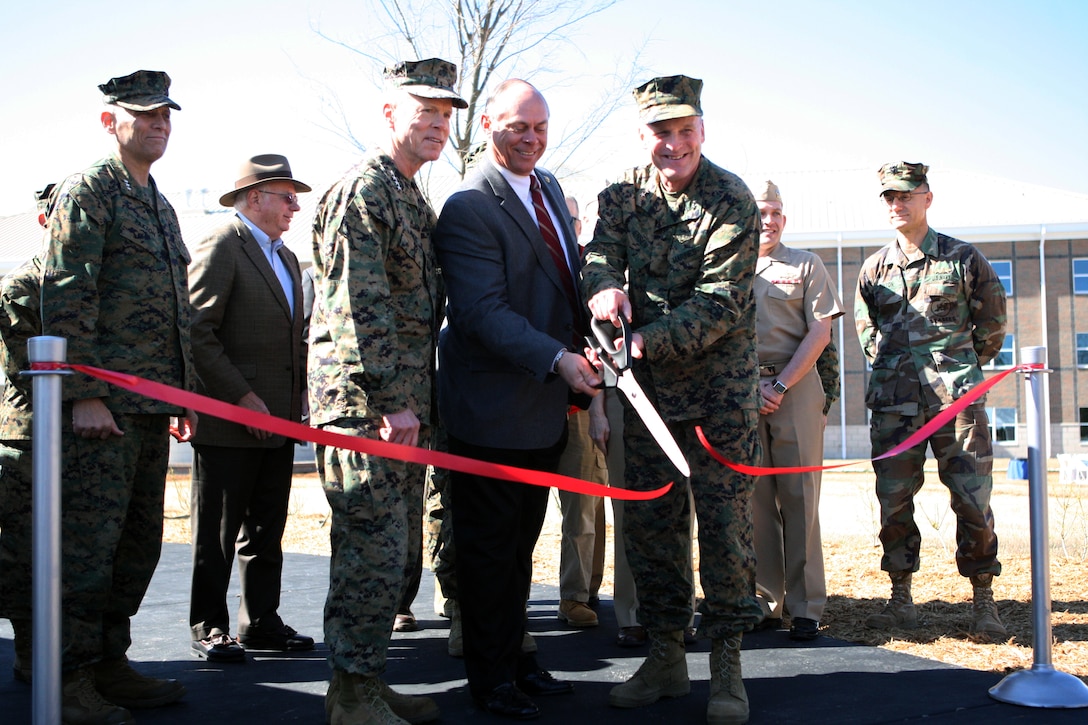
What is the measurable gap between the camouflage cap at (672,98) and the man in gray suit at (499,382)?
40cm

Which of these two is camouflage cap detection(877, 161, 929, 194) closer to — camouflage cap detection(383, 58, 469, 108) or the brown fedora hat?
camouflage cap detection(383, 58, 469, 108)

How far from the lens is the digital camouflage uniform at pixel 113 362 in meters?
3.49

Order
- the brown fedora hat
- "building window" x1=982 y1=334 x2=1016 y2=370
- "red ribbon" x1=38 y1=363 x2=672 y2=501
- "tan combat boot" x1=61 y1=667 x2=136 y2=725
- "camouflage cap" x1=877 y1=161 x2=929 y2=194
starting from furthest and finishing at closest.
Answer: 1. "building window" x1=982 y1=334 x2=1016 y2=370
2. "camouflage cap" x1=877 y1=161 x2=929 y2=194
3. the brown fedora hat
4. "tan combat boot" x1=61 y1=667 x2=136 y2=725
5. "red ribbon" x1=38 y1=363 x2=672 y2=501

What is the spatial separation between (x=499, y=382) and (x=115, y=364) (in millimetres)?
1385

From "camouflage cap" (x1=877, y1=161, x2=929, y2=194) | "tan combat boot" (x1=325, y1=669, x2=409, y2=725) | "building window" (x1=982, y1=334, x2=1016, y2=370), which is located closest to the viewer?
"tan combat boot" (x1=325, y1=669, x2=409, y2=725)

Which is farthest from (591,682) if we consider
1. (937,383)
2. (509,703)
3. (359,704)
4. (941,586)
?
(941,586)

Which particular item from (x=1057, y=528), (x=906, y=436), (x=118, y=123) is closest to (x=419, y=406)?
(x=118, y=123)

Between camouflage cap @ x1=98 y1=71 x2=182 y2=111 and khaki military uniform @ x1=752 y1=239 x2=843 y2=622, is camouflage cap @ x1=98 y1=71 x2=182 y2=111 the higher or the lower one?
the higher one

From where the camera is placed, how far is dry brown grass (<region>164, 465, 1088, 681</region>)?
459cm

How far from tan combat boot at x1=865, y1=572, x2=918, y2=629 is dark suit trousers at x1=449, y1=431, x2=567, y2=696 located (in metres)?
2.25

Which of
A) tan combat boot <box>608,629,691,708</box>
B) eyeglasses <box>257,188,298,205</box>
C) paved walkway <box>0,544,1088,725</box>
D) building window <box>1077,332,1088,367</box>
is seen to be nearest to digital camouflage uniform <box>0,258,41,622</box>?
paved walkway <box>0,544,1088,725</box>

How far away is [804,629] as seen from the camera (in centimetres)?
481

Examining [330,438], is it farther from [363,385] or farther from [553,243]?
[553,243]

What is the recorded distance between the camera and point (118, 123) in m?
3.88
